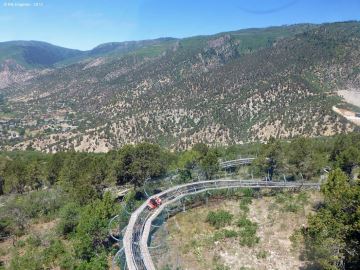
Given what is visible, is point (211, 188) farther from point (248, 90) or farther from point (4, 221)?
point (248, 90)

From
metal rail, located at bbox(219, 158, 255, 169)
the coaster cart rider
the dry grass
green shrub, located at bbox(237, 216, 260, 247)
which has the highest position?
the coaster cart rider

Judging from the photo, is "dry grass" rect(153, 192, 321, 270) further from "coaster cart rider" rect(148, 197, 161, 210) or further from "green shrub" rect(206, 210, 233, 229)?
"coaster cart rider" rect(148, 197, 161, 210)

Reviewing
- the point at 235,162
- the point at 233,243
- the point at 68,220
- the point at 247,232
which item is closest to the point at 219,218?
the point at 247,232

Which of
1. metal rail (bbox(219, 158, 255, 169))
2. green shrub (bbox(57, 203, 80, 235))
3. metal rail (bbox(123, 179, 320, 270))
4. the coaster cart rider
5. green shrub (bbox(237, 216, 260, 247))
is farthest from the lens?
metal rail (bbox(219, 158, 255, 169))

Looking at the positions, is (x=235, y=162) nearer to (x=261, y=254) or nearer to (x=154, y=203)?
(x=154, y=203)

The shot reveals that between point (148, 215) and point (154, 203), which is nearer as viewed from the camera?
point (148, 215)

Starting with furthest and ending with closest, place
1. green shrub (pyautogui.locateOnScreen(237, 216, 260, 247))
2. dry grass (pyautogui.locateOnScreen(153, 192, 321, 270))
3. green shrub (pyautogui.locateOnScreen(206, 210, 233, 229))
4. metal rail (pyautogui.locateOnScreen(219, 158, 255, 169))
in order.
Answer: metal rail (pyautogui.locateOnScreen(219, 158, 255, 169)), green shrub (pyautogui.locateOnScreen(206, 210, 233, 229)), green shrub (pyautogui.locateOnScreen(237, 216, 260, 247)), dry grass (pyautogui.locateOnScreen(153, 192, 321, 270))

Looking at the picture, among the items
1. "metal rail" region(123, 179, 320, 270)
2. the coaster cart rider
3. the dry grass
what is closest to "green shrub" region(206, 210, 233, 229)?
the dry grass

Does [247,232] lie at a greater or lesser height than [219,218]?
lesser

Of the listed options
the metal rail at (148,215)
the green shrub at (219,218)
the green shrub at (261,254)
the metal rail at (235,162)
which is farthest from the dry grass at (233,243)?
the metal rail at (235,162)
